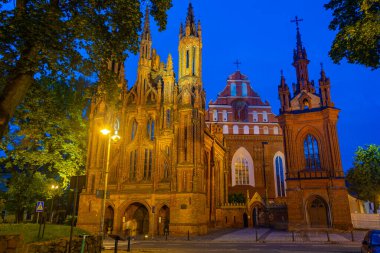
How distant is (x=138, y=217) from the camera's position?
3155 centimetres

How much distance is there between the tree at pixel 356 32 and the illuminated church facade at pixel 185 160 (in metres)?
18.0

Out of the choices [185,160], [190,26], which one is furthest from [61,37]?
[190,26]

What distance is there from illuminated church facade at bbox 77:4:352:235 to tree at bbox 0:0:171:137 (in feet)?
46.2

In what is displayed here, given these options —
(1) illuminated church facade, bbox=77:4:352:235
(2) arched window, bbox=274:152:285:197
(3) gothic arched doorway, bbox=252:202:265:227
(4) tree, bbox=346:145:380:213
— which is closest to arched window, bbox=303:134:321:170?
(1) illuminated church facade, bbox=77:4:352:235

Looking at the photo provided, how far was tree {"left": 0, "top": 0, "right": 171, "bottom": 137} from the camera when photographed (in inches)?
423

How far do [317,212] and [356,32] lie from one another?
87.0 ft

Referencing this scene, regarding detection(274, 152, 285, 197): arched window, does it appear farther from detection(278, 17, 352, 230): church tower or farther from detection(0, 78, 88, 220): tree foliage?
detection(0, 78, 88, 220): tree foliage

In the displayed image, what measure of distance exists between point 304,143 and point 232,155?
15732mm

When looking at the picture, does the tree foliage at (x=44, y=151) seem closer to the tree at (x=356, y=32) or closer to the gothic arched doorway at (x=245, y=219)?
the tree at (x=356, y=32)

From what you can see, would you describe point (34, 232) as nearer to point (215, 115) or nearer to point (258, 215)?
point (258, 215)

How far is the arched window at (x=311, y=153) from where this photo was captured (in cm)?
3497

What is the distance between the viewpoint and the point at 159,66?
38438mm

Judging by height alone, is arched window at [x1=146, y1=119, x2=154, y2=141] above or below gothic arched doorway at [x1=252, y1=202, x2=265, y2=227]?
above

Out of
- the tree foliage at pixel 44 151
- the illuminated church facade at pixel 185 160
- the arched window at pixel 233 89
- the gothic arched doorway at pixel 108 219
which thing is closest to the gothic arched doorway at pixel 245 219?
the illuminated church facade at pixel 185 160
